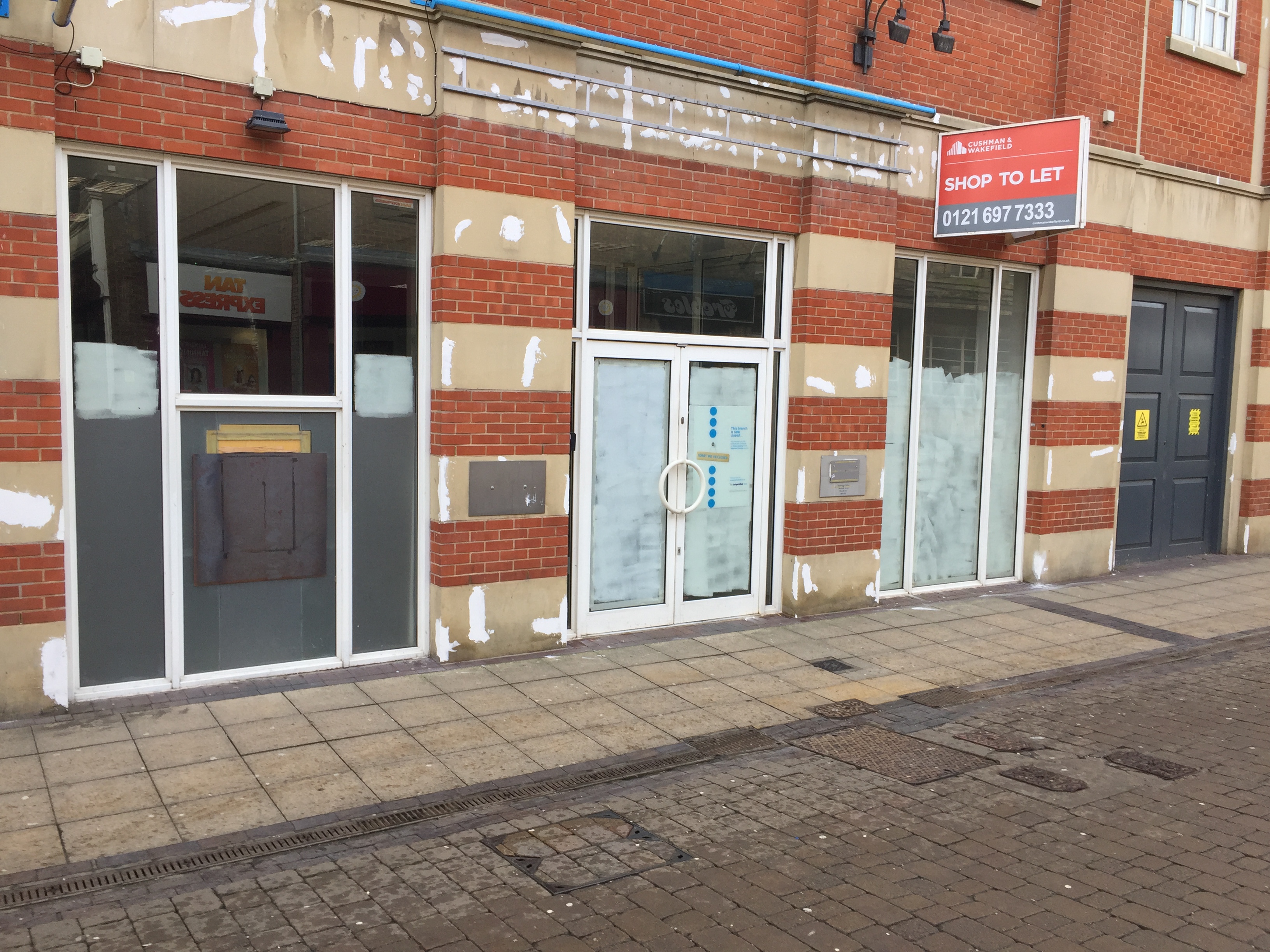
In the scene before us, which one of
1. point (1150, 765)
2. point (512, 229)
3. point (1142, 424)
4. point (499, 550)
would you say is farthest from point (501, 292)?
point (1142, 424)

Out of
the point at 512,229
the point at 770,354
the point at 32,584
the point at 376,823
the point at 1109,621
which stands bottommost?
the point at 376,823

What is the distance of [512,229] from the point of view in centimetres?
733

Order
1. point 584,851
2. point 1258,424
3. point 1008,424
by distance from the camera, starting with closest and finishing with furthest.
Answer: point 584,851, point 1008,424, point 1258,424

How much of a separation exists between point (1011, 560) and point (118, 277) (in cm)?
864

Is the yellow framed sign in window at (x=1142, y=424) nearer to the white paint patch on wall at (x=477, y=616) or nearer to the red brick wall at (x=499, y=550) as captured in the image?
the red brick wall at (x=499, y=550)

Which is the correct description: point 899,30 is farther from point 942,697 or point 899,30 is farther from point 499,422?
point 942,697

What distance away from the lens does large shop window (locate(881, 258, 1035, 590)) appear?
9.87 metres

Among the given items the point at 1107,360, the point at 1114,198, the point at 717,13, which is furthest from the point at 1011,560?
the point at 717,13

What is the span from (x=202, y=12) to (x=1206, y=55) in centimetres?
1078

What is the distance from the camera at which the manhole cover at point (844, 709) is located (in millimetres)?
6652

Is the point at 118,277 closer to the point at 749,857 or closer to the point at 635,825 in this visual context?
the point at 635,825

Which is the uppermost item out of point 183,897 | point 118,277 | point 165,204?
point 165,204

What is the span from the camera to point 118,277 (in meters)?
6.25

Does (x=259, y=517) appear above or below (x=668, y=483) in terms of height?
below
